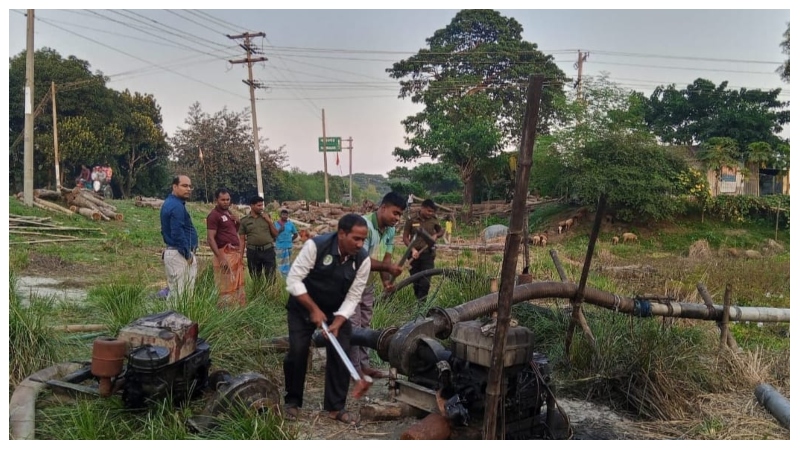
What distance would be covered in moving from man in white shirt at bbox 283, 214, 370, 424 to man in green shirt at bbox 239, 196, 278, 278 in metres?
3.49

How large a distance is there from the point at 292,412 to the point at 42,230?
13074mm

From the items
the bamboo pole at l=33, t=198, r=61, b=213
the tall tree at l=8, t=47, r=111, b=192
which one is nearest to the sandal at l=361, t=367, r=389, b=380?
the bamboo pole at l=33, t=198, r=61, b=213

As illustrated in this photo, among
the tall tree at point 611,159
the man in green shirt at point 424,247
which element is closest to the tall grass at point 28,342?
the man in green shirt at point 424,247

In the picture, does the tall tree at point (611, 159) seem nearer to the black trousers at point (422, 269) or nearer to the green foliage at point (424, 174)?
the green foliage at point (424, 174)

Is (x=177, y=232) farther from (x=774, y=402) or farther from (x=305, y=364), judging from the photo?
(x=774, y=402)

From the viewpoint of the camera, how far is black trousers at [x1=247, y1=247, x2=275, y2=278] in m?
7.65

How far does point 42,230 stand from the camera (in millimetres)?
14578

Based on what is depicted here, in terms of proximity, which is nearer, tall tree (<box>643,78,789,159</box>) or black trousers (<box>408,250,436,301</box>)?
black trousers (<box>408,250,436,301</box>)

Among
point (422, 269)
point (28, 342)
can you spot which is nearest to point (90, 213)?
point (422, 269)

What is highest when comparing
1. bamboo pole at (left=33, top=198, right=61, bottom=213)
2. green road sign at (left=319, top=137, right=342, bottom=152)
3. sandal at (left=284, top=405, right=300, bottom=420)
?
green road sign at (left=319, top=137, right=342, bottom=152)

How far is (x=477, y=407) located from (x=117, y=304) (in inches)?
138

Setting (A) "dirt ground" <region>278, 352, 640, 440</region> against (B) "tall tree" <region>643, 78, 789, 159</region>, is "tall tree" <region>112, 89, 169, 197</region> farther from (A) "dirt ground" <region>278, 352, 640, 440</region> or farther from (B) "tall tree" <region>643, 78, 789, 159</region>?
(A) "dirt ground" <region>278, 352, 640, 440</region>

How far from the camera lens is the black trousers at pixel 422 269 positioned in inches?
287

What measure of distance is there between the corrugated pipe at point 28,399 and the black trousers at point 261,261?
3325 millimetres
